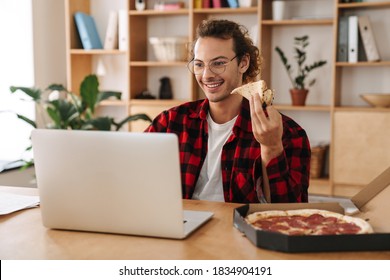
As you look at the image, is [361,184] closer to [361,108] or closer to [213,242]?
[361,108]

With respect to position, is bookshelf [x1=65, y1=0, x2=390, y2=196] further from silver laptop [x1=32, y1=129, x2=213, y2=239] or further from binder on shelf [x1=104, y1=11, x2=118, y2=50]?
silver laptop [x1=32, y1=129, x2=213, y2=239]

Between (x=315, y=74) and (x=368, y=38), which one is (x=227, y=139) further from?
(x=315, y=74)

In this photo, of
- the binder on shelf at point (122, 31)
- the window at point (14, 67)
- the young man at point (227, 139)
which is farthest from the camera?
the binder on shelf at point (122, 31)

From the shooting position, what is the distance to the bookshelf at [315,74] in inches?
151

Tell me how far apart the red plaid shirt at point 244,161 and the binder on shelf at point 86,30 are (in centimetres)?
255

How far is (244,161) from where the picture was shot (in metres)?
2.01

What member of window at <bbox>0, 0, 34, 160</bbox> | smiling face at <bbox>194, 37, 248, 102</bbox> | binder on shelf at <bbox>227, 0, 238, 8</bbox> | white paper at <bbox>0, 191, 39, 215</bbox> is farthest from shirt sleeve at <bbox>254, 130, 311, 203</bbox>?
window at <bbox>0, 0, 34, 160</bbox>

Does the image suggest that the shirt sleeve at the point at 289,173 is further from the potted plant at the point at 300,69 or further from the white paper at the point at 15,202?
the potted plant at the point at 300,69

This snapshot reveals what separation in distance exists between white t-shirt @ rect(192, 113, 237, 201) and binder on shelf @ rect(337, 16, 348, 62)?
6.48ft

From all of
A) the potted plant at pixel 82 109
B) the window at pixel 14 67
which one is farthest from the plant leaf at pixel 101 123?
the window at pixel 14 67

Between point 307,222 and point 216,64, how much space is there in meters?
0.91

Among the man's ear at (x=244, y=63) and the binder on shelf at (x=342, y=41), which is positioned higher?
the binder on shelf at (x=342, y=41)
